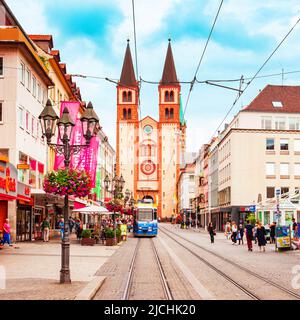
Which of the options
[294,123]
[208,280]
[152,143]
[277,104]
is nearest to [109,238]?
[208,280]

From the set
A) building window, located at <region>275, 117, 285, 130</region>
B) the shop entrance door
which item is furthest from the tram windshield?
building window, located at <region>275, 117, 285, 130</region>

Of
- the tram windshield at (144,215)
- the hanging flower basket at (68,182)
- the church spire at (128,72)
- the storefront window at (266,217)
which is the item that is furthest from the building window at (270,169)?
the church spire at (128,72)

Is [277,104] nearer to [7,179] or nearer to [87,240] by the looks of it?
[87,240]

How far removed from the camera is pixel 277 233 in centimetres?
2975

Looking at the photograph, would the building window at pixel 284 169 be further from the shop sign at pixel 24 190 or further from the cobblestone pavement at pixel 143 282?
the cobblestone pavement at pixel 143 282

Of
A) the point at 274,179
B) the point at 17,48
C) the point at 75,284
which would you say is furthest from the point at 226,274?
the point at 274,179

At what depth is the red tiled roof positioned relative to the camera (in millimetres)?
67625

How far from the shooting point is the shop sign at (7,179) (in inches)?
971

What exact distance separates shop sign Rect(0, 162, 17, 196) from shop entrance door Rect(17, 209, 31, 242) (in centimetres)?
581

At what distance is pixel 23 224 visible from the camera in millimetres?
34281

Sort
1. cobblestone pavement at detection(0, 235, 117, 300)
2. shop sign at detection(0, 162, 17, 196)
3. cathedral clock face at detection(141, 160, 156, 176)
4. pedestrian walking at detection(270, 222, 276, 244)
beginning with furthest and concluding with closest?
1. cathedral clock face at detection(141, 160, 156, 176)
2. pedestrian walking at detection(270, 222, 276, 244)
3. shop sign at detection(0, 162, 17, 196)
4. cobblestone pavement at detection(0, 235, 117, 300)

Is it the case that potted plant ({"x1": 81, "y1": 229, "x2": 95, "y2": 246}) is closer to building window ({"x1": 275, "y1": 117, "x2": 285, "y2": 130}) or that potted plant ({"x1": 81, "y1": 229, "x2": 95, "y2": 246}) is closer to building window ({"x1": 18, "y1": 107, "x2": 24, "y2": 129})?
building window ({"x1": 18, "y1": 107, "x2": 24, "y2": 129})

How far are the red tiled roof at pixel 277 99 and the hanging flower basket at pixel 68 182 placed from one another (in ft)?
172

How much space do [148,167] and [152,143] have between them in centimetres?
573
